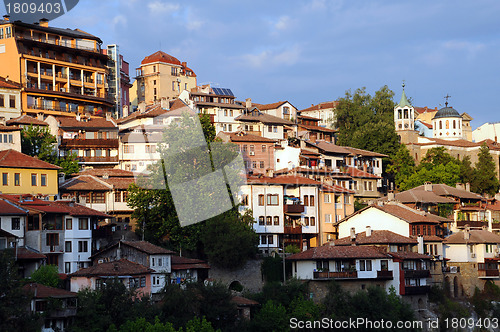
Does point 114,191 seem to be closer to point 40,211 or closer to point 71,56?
point 40,211

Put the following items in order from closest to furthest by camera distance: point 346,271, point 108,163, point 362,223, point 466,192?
point 346,271, point 362,223, point 108,163, point 466,192

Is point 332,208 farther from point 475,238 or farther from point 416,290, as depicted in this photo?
point 416,290

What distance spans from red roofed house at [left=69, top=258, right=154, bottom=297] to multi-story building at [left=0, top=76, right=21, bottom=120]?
1283 inches

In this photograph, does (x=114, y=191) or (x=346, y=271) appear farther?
(x=114, y=191)

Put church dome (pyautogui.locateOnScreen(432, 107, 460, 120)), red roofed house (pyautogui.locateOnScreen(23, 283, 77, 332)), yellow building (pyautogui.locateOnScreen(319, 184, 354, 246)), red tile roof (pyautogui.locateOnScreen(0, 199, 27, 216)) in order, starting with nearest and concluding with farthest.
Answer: red roofed house (pyautogui.locateOnScreen(23, 283, 77, 332)) < red tile roof (pyautogui.locateOnScreen(0, 199, 27, 216)) < yellow building (pyautogui.locateOnScreen(319, 184, 354, 246)) < church dome (pyautogui.locateOnScreen(432, 107, 460, 120))

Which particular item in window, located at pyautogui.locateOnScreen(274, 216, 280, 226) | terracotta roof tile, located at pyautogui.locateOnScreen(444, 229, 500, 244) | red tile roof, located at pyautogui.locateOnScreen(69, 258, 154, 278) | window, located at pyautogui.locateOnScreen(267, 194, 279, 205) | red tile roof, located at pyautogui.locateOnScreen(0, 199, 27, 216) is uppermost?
window, located at pyautogui.locateOnScreen(267, 194, 279, 205)

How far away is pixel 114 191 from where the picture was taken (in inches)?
2562

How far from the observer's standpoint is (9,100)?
7800 centimetres

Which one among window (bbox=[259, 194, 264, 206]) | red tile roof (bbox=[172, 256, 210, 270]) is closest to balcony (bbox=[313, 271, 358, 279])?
red tile roof (bbox=[172, 256, 210, 270])

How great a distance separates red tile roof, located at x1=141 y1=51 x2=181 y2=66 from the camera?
11013 cm

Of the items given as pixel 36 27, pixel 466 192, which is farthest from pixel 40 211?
pixel 466 192

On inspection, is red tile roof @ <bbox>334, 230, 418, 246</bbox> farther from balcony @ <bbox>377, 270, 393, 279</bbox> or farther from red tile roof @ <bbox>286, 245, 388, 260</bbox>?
balcony @ <bbox>377, 270, 393, 279</bbox>

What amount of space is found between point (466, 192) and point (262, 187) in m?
24.0

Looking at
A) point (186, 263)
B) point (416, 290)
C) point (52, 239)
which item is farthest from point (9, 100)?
point (416, 290)
